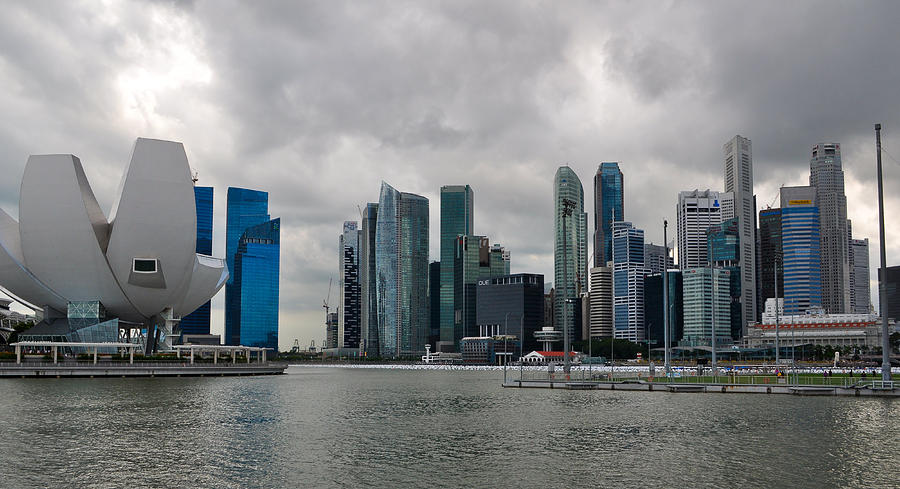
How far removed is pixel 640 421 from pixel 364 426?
13.7m

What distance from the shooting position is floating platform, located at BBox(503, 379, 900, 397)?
52847 millimetres

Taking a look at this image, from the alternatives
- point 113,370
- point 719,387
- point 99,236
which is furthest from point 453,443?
point 99,236

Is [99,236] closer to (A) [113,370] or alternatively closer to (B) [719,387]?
(A) [113,370]

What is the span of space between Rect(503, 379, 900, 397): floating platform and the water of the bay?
106 inches

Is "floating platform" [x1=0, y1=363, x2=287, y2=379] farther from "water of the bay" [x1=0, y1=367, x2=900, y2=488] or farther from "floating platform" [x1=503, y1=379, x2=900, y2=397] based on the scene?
"floating platform" [x1=503, y1=379, x2=900, y2=397]

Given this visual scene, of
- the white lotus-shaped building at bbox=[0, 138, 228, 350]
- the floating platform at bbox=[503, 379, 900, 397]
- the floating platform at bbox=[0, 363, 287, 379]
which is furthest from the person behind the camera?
the white lotus-shaped building at bbox=[0, 138, 228, 350]

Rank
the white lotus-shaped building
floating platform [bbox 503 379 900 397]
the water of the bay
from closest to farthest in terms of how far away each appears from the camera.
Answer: the water of the bay → floating platform [bbox 503 379 900 397] → the white lotus-shaped building

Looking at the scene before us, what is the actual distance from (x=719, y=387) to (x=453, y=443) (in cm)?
3473

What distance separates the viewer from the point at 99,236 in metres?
98.8

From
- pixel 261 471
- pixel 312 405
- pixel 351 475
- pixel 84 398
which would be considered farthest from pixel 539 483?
pixel 84 398

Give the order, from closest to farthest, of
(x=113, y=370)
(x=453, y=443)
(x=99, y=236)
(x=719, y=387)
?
(x=453, y=443) → (x=719, y=387) → (x=113, y=370) → (x=99, y=236)

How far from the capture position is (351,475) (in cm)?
2528

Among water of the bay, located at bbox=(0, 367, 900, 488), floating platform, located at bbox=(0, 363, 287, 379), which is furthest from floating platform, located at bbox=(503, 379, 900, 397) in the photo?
floating platform, located at bbox=(0, 363, 287, 379)

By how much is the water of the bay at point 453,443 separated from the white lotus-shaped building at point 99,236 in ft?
153
